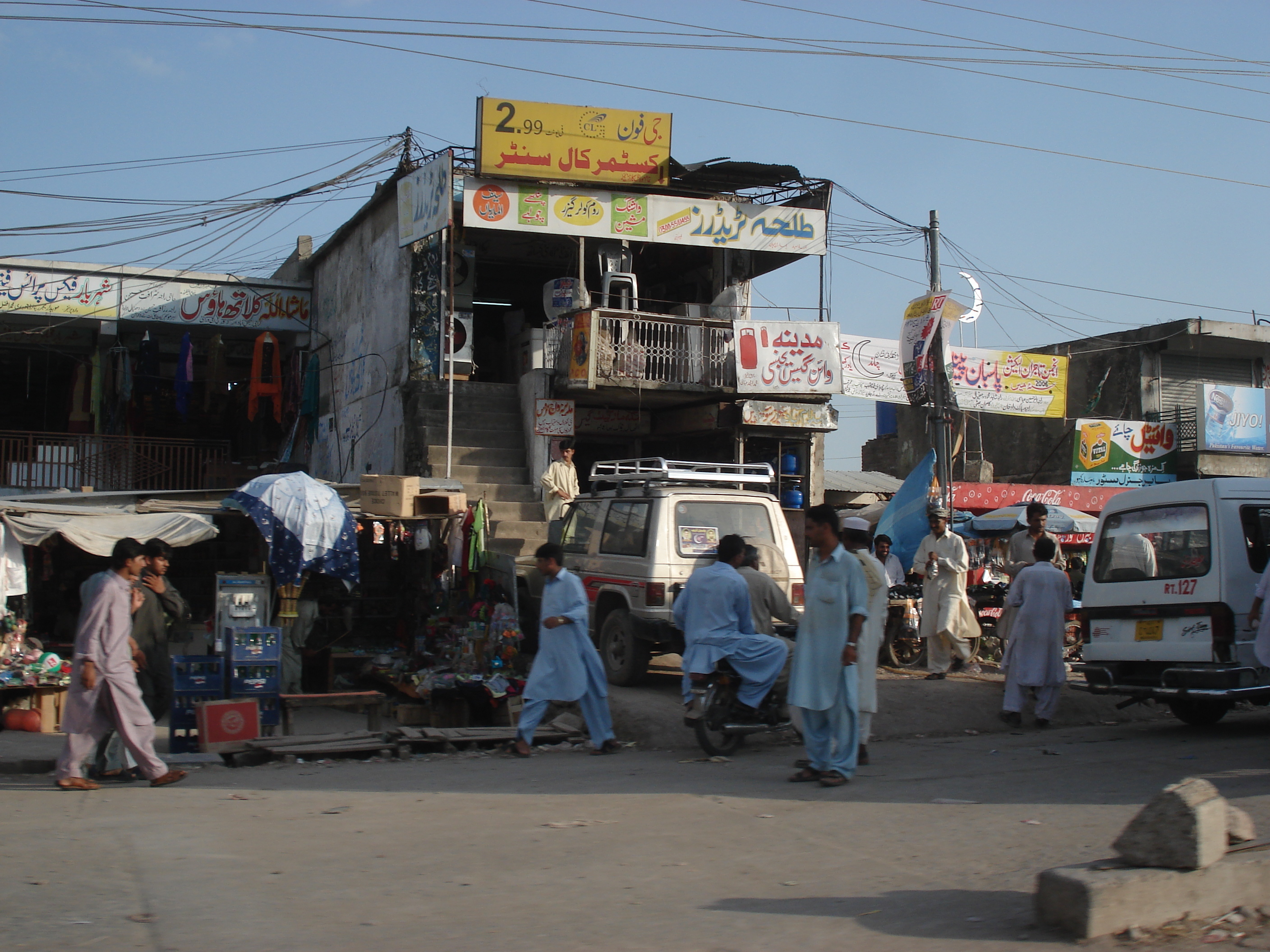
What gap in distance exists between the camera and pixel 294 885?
4.52 metres

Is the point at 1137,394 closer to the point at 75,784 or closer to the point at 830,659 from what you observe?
the point at 830,659

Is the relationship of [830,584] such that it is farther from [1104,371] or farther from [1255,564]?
Result: [1104,371]

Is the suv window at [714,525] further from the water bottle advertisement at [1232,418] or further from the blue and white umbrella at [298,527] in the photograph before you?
the water bottle advertisement at [1232,418]

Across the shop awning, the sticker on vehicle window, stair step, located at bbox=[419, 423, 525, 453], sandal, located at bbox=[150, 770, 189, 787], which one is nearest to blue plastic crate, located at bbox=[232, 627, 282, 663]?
the shop awning

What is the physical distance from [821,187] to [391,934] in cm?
1581

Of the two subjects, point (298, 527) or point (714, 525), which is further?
point (298, 527)

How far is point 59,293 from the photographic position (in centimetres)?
1941

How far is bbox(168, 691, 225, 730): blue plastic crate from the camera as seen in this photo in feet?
29.6

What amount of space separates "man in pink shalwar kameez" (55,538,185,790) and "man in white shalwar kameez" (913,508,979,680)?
7216mm

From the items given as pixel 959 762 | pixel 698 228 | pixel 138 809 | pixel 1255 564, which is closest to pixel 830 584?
pixel 959 762

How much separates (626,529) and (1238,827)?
6582mm

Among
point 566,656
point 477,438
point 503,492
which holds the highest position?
point 477,438

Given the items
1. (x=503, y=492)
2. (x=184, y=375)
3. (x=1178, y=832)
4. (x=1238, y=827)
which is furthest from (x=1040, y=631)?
(x=184, y=375)

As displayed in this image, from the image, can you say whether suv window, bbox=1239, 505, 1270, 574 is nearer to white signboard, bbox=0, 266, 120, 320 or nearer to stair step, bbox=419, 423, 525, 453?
stair step, bbox=419, 423, 525, 453
